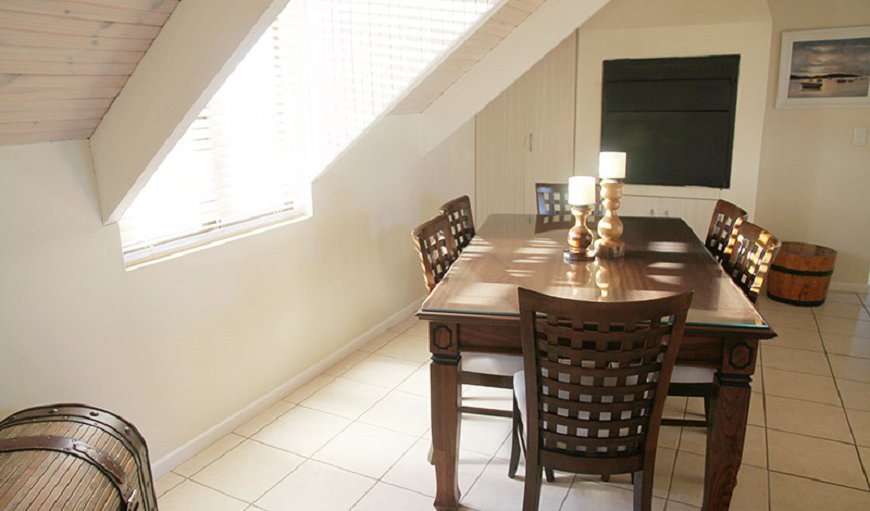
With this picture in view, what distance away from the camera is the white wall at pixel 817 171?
13.2 feet

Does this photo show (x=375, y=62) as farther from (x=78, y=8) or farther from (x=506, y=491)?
(x=506, y=491)

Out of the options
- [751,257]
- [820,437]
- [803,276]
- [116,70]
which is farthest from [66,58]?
[803,276]

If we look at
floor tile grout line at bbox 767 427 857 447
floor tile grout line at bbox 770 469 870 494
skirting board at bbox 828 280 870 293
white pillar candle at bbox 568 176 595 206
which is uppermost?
white pillar candle at bbox 568 176 595 206

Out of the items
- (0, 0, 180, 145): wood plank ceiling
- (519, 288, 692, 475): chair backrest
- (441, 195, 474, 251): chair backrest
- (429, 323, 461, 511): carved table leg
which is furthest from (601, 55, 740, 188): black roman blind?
(0, 0, 180, 145): wood plank ceiling

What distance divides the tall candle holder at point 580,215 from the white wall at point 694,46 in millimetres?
2319

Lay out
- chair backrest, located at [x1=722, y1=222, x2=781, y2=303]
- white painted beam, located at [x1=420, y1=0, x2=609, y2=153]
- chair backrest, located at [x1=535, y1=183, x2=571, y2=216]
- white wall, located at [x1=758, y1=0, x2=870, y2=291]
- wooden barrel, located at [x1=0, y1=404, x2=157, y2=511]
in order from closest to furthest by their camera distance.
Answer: wooden barrel, located at [x1=0, y1=404, x2=157, y2=511] < chair backrest, located at [x1=722, y1=222, x2=781, y2=303] < chair backrest, located at [x1=535, y1=183, x2=571, y2=216] < white painted beam, located at [x1=420, y1=0, x2=609, y2=153] < white wall, located at [x1=758, y1=0, x2=870, y2=291]

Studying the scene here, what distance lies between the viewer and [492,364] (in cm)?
210

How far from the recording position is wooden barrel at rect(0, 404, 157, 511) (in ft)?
4.19

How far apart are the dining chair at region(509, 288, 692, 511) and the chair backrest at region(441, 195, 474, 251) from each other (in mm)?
1286

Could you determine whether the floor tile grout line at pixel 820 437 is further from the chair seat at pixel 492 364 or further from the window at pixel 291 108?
the window at pixel 291 108

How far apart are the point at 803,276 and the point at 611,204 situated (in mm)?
2298

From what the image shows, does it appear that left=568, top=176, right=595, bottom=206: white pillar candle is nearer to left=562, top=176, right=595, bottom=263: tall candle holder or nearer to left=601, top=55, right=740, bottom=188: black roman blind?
left=562, top=176, right=595, bottom=263: tall candle holder

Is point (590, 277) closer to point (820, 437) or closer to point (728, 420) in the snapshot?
point (728, 420)

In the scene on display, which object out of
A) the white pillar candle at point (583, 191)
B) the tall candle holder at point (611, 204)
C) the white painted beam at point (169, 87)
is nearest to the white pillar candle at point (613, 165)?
the tall candle holder at point (611, 204)
